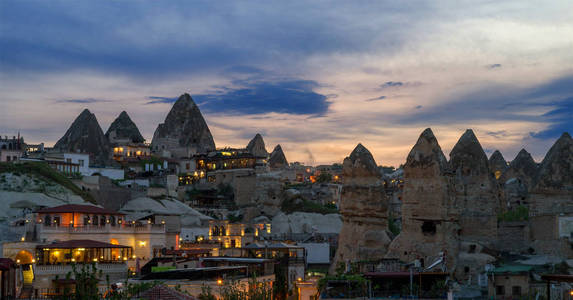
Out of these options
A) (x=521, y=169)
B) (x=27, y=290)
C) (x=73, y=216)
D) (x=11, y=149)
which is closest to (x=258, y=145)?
(x=11, y=149)

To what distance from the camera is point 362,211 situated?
6150 centimetres

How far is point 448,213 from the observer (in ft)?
176

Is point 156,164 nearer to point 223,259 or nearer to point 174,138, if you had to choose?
point 174,138

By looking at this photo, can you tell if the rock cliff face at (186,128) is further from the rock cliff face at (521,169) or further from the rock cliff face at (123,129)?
the rock cliff face at (521,169)

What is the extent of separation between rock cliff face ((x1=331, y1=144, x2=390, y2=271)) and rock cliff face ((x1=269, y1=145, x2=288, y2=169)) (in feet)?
317

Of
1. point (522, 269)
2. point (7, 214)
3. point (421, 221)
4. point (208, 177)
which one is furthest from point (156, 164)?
point (522, 269)

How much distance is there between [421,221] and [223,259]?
49.3 feet

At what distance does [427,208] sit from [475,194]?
14.4ft

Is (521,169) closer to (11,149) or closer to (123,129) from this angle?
(11,149)

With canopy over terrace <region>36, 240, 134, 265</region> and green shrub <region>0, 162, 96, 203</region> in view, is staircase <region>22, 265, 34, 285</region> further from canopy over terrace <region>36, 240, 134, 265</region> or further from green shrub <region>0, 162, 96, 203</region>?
green shrub <region>0, 162, 96, 203</region>

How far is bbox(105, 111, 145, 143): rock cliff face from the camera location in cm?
16362

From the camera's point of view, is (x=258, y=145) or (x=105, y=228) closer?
(x=105, y=228)

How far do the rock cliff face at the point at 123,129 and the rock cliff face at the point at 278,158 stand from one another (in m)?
28.0

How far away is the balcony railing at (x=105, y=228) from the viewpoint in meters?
51.4
